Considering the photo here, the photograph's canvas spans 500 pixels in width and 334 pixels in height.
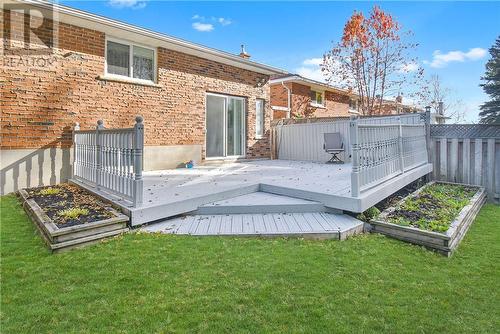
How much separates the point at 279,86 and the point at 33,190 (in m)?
12.7

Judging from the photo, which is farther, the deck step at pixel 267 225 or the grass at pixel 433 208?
the grass at pixel 433 208

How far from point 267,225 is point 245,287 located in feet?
5.60

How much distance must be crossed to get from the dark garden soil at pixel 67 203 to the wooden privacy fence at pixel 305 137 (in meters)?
7.93

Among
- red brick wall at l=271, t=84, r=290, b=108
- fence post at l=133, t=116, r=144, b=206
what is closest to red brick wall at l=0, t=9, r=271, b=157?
fence post at l=133, t=116, r=144, b=206

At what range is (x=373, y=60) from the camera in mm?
17797

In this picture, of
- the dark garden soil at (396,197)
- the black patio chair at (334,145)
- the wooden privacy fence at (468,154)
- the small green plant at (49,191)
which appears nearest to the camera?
the dark garden soil at (396,197)

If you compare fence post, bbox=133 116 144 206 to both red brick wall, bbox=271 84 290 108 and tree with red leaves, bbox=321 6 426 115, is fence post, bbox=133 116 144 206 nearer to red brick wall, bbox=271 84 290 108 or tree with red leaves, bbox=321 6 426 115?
red brick wall, bbox=271 84 290 108

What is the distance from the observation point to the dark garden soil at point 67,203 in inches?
162

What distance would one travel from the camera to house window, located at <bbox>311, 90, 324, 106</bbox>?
17711 millimetres

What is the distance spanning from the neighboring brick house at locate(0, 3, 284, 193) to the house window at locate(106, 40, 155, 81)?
3 centimetres

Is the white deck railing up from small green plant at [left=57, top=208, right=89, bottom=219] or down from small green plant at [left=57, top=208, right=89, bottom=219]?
up

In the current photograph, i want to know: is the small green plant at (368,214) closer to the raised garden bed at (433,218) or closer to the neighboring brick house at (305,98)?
the raised garden bed at (433,218)

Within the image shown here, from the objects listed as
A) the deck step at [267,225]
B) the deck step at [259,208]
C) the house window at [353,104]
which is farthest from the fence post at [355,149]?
the house window at [353,104]

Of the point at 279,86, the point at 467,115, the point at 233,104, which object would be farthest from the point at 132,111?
the point at 467,115
